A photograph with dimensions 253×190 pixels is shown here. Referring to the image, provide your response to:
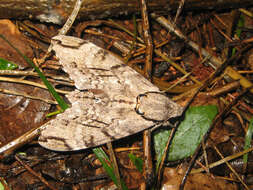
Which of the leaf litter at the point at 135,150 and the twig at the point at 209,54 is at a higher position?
the twig at the point at 209,54

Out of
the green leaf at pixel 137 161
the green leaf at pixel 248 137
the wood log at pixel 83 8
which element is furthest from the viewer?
the green leaf at pixel 248 137

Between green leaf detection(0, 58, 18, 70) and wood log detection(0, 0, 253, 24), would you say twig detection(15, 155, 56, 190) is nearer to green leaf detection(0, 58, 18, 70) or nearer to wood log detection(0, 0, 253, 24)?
green leaf detection(0, 58, 18, 70)

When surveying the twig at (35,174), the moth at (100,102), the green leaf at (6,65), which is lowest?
the twig at (35,174)

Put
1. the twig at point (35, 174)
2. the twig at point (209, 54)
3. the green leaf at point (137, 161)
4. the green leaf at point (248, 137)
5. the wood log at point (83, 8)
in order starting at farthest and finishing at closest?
the twig at point (209, 54) < the green leaf at point (248, 137) < the green leaf at point (137, 161) < the twig at point (35, 174) < the wood log at point (83, 8)

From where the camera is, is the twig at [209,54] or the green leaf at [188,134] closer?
the green leaf at [188,134]

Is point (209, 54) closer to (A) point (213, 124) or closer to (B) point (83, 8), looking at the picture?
(A) point (213, 124)

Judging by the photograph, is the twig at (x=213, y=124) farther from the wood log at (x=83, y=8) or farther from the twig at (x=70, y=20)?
the twig at (x=70, y=20)

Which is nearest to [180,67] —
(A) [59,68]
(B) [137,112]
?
(B) [137,112]

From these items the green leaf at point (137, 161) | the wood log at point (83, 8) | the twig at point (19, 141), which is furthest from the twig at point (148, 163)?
the wood log at point (83, 8)
